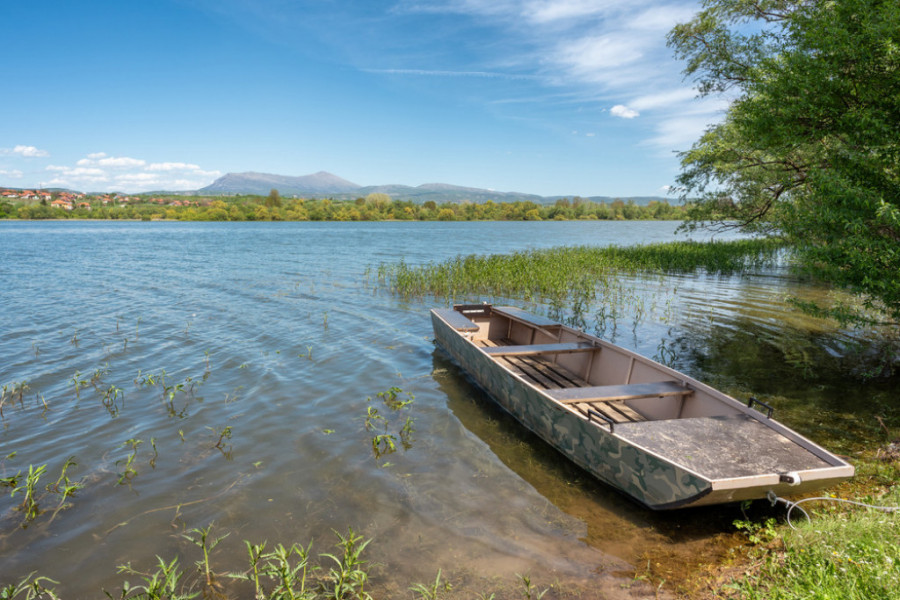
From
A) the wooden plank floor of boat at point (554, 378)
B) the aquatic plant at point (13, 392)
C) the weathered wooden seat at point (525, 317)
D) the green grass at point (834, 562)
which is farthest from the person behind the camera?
the weathered wooden seat at point (525, 317)

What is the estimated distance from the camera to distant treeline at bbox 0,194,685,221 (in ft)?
315

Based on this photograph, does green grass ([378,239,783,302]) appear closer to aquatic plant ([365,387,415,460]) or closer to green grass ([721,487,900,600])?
aquatic plant ([365,387,415,460])

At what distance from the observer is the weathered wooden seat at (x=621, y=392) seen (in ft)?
20.1

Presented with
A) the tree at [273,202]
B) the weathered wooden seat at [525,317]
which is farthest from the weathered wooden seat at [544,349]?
the tree at [273,202]

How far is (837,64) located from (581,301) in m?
9.62

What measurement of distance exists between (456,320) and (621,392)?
478 cm

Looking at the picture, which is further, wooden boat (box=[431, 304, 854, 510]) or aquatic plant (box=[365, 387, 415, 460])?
aquatic plant (box=[365, 387, 415, 460])

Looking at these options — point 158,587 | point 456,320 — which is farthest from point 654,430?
point 456,320

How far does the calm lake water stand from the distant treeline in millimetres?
95838

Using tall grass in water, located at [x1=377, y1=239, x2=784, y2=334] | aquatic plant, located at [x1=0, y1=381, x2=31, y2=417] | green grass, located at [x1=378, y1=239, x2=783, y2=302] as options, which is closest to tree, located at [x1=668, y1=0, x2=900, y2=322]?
tall grass in water, located at [x1=377, y1=239, x2=784, y2=334]

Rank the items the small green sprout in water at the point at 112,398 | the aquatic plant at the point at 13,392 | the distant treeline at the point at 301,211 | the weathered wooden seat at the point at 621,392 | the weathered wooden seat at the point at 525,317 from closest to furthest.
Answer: the weathered wooden seat at the point at 621,392 → the small green sprout in water at the point at 112,398 → the aquatic plant at the point at 13,392 → the weathered wooden seat at the point at 525,317 → the distant treeline at the point at 301,211

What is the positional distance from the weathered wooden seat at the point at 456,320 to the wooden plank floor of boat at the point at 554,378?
3.02 ft

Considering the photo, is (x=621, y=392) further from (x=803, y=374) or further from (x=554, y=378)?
(x=803, y=374)

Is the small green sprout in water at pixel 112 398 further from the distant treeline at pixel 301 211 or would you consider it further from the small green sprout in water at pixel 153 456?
the distant treeline at pixel 301 211
